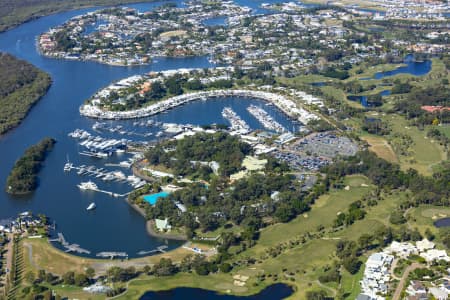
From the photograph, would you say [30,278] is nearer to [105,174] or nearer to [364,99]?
[105,174]

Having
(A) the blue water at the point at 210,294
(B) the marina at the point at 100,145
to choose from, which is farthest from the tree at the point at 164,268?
(B) the marina at the point at 100,145

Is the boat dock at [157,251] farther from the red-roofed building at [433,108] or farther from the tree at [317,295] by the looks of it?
the red-roofed building at [433,108]

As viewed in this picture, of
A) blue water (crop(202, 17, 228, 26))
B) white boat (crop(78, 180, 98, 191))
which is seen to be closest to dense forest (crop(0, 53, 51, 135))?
white boat (crop(78, 180, 98, 191))

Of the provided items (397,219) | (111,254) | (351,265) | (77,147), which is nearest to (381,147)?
(397,219)

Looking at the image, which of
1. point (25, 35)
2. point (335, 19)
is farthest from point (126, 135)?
point (335, 19)

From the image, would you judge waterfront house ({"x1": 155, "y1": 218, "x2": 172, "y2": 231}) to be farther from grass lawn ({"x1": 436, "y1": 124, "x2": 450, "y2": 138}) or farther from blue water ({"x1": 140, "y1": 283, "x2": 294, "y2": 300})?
grass lawn ({"x1": 436, "y1": 124, "x2": 450, "y2": 138})
